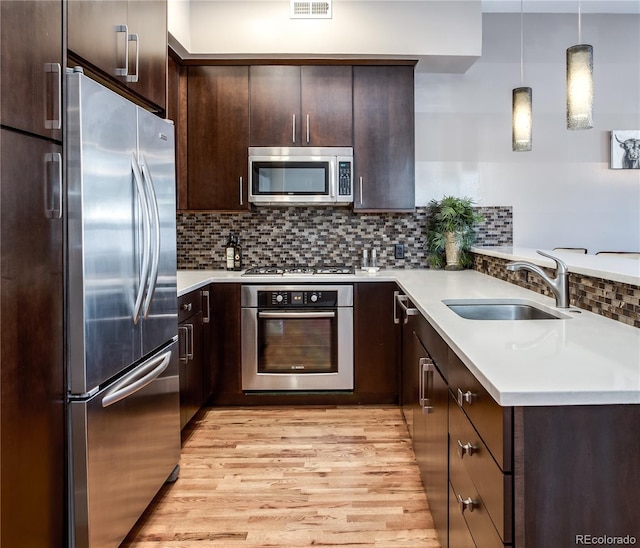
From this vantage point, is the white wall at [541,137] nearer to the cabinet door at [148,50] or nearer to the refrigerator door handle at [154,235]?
the cabinet door at [148,50]

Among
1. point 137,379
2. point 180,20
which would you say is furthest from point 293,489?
point 180,20

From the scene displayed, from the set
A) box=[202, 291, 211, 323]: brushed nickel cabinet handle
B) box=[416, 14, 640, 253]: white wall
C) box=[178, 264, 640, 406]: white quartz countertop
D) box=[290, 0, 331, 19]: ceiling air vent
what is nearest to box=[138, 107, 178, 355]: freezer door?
box=[202, 291, 211, 323]: brushed nickel cabinet handle

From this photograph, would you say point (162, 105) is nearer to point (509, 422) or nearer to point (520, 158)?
point (509, 422)

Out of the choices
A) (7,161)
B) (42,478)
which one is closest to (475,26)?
(7,161)

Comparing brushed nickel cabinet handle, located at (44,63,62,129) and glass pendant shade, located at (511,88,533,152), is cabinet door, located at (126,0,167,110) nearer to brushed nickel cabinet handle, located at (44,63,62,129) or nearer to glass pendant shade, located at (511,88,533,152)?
brushed nickel cabinet handle, located at (44,63,62,129)

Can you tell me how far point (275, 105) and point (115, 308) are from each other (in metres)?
2.33

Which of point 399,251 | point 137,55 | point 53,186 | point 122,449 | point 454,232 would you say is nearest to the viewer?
point 53,186

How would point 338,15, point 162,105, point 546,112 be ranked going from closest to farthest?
point 162,105 → point 338,15 → point 546,112

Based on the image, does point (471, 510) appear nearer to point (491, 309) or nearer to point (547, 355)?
point (547, 355)

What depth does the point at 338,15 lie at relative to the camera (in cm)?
347

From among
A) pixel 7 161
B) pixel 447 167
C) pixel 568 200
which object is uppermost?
pixel 447 167

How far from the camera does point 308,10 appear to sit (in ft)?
11.3

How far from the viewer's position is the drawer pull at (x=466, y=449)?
1.31 m

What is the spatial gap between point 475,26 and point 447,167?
99 cm
